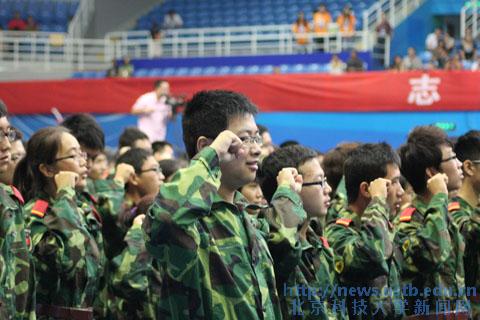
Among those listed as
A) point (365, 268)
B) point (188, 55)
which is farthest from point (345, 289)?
point (188, 55)

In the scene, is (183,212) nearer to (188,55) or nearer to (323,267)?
(323,267)

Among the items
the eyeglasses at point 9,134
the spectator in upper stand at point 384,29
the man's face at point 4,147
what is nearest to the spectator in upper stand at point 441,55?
the spectator in upper stand at point 384,29

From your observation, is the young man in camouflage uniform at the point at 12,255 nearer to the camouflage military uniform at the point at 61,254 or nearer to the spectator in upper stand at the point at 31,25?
the camouflage military uniform at the point at 61,254

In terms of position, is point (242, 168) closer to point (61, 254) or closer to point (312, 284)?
point (312, 284)

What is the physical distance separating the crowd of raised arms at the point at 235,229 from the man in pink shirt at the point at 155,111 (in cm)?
700

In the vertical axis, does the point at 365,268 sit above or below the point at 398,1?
below

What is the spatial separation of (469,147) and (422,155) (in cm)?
46

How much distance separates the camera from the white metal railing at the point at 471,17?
2034 centimetres

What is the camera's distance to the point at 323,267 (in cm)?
440

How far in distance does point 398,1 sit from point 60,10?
856 cm

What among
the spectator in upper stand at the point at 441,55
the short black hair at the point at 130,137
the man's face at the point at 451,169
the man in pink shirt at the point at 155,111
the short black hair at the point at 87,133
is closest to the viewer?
the man's face at the point at 451,169

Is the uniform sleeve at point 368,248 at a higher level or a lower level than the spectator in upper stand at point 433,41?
lower

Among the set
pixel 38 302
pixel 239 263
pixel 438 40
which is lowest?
pixel 38 302

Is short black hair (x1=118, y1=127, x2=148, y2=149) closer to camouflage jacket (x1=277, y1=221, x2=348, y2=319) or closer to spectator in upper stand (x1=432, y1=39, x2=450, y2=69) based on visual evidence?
camouflage jacket (x1=277, y1=221, x2=348, y2=319)
